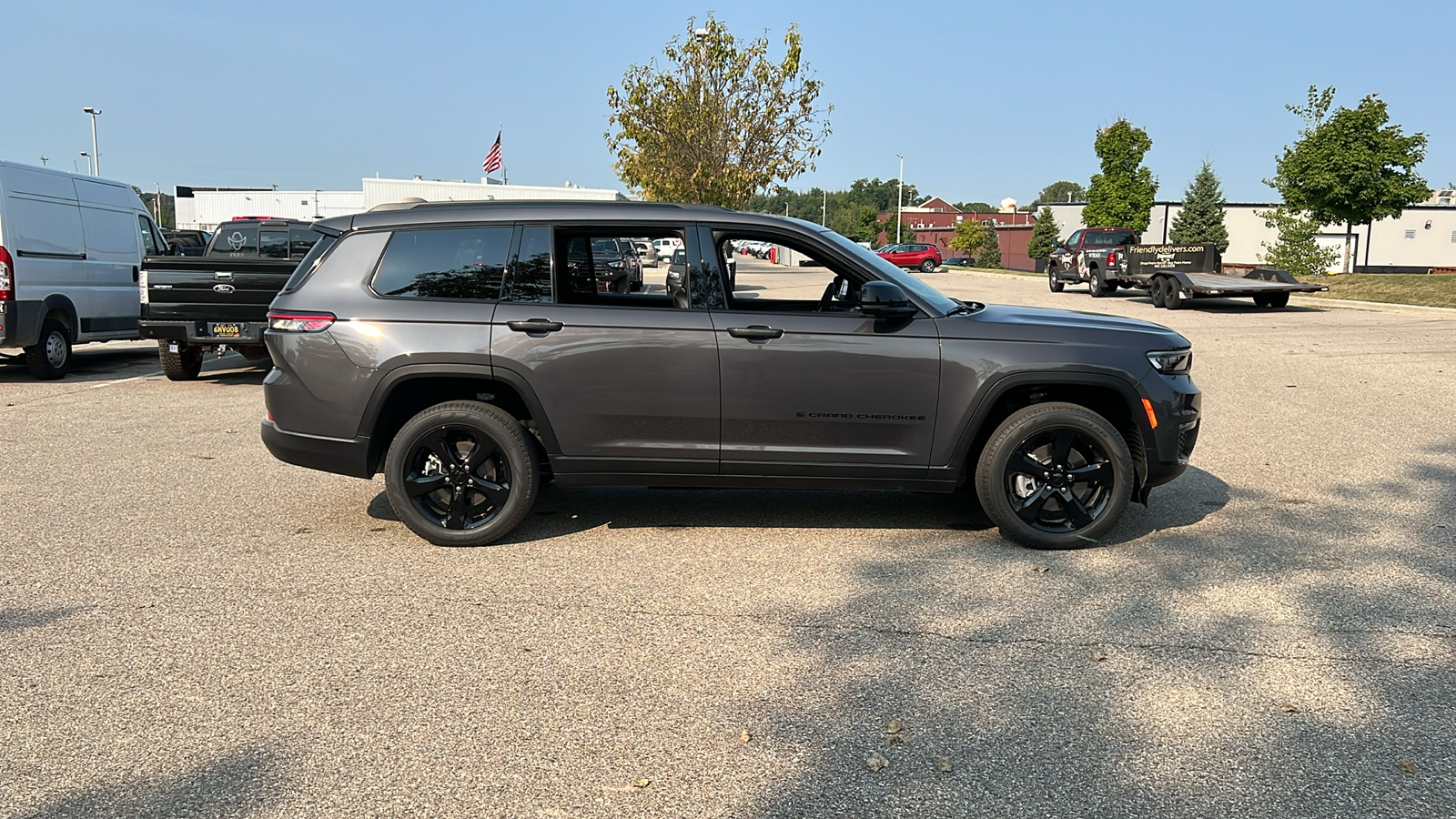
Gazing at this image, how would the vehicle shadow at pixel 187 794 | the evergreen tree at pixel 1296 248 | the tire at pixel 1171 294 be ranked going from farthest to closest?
the evergreen tree at pixel 1296 248
the tire at pixel 1171 294
the vehicle shadow at pixel 187 794

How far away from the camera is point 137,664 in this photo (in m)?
4.12

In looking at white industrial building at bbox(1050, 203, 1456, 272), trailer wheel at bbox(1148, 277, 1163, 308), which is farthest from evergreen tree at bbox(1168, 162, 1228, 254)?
trailer wheel at bbox(1148, 277, 1163, 308)

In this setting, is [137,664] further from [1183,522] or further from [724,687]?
[1183,522]

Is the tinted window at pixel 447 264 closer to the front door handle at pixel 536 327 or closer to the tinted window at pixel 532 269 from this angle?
the tinted window at pixel 532 269

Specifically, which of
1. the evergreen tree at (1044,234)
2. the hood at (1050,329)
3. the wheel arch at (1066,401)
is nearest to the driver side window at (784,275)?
the hood at (1050,329)

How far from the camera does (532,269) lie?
18.8 ft

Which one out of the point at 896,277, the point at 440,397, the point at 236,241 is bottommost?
the point at 440,397

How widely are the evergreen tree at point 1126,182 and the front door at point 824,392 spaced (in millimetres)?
41760

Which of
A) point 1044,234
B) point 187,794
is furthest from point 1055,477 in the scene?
point 1044,234

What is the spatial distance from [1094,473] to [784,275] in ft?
6.49

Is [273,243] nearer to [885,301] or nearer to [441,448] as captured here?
[441,448]

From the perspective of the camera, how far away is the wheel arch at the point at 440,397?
18.3ft

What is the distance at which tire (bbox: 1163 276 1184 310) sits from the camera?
22688 millimetres

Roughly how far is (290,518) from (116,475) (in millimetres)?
1955
